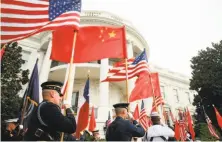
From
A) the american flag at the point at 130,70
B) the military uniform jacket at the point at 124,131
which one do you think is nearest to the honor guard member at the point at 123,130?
the military uniform jacket at the point at 124,131

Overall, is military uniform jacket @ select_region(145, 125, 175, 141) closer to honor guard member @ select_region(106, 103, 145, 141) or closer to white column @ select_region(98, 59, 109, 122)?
honor guard member @ select_region(106, 103, 145, 141)

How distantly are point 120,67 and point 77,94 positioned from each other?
14018 millimetres

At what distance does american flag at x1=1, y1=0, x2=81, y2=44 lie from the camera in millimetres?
3914

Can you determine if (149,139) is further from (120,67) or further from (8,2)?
(120,67)

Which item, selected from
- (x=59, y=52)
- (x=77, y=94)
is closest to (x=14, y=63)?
(x=77, y=94)

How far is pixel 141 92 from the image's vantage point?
8.48m

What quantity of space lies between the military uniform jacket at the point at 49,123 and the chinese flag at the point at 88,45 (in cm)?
311

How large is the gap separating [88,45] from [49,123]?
3703 mm

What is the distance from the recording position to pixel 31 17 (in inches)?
165

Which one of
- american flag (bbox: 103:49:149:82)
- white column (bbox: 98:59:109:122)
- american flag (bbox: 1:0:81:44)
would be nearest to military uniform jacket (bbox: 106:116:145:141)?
american flag (bbox: 1:0:81:44)

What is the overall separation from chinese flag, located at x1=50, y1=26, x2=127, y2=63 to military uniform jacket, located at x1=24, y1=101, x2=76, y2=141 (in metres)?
3.11

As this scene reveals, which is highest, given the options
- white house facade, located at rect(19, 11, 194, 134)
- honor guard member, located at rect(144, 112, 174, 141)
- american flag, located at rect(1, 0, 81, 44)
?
white house facade, located at rect(19, 11, 194, 134)

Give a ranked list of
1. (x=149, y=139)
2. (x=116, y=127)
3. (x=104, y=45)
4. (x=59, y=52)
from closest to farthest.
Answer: (x=116, y=127), (x=149, y=139), (x=59, y=52), (x=104, y=45)

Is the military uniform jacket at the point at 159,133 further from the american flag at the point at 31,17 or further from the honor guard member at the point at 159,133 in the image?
the american flag at the point at 31,17
